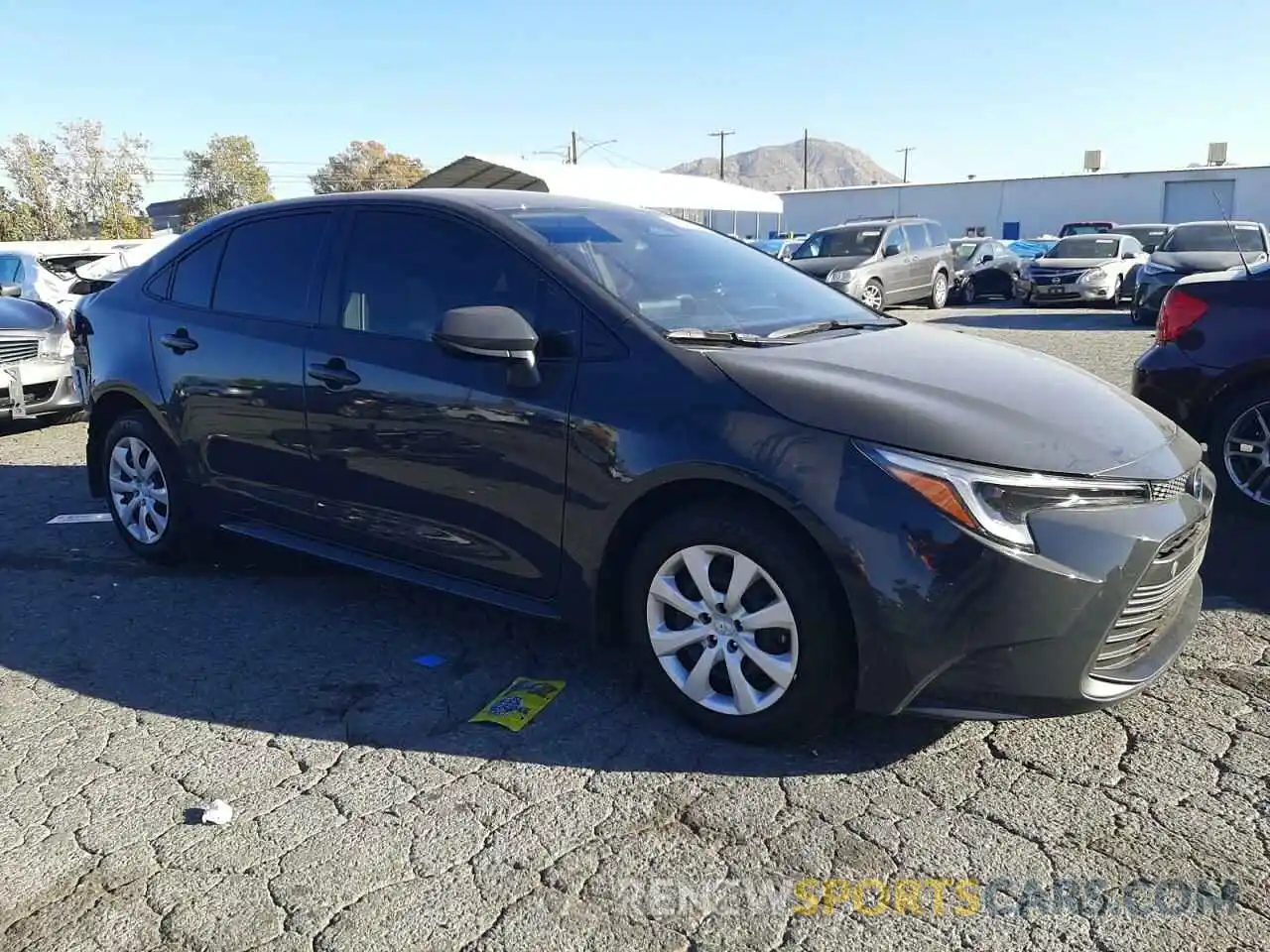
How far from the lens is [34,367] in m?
A: 8.48

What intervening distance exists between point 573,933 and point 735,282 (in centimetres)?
245

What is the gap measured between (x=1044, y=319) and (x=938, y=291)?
266cm

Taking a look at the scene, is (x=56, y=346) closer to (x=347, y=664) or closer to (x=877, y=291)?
(x=347, y=664)

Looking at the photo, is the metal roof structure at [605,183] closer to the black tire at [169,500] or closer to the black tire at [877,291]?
the black tire at [877,291]

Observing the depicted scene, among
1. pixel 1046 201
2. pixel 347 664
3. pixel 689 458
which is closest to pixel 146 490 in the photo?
pixel 347 664

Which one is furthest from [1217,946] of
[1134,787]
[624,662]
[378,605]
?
[378,605]

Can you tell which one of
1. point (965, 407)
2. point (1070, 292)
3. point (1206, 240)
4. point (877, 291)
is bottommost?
point (1070, 292)

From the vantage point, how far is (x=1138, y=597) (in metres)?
2.87

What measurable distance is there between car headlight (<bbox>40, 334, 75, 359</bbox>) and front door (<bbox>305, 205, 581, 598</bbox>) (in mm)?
5796

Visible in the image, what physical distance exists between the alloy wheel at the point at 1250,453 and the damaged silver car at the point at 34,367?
7.94 meters

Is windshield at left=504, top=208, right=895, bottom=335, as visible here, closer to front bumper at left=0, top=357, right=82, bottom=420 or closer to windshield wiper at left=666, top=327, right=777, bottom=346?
windshield wiper at left=666, top=327, right=777, bottom=346

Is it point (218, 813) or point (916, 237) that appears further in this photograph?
point (916, 237)

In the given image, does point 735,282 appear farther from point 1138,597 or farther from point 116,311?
point 116,311

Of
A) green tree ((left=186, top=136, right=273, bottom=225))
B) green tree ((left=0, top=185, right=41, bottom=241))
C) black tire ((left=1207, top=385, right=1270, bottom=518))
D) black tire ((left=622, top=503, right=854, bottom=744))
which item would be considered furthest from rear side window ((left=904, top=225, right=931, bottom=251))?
green tree ((left=186, top=136, right=273, bottom=225))
